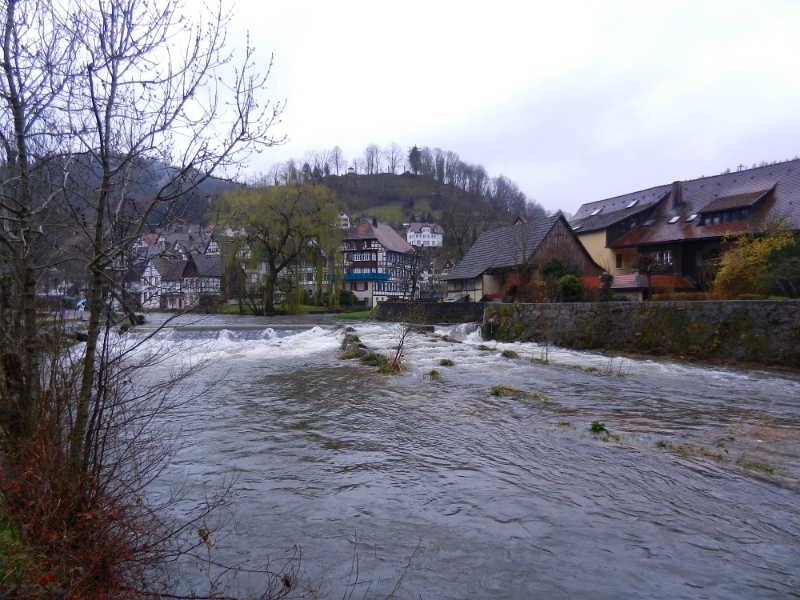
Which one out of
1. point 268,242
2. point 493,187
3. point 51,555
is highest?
point 493,187

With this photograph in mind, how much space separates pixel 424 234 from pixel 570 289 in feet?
263

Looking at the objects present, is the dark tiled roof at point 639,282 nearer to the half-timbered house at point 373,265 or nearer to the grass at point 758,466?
the grass at point 758,466

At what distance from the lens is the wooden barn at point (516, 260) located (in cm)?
3195

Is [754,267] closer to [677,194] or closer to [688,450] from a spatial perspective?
[688,450]

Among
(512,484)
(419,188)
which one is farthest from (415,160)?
(512,484)

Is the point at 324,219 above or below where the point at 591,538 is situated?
above

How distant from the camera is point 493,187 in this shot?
Result: 98.0 m

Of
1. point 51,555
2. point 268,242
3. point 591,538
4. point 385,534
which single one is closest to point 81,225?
point 51,555

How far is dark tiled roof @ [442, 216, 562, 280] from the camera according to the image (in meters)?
33.0

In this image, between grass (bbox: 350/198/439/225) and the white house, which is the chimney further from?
grass (bbox: 350/198/439/225)

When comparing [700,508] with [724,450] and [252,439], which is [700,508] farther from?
[252,439]

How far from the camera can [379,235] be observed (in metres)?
71.6

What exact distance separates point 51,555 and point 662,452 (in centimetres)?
615

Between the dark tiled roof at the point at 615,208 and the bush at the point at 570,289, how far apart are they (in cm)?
1653
